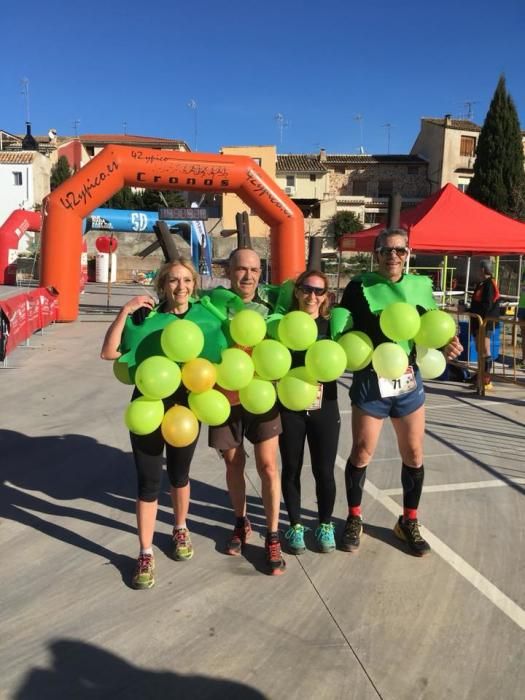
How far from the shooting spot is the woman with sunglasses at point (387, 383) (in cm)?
291

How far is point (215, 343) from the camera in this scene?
2736 mm

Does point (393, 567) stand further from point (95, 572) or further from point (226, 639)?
point (95, 572)

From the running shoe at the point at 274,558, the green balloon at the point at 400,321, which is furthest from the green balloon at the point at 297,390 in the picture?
the running shoe at the point at 274,558

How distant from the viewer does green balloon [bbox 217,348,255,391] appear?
2666mm

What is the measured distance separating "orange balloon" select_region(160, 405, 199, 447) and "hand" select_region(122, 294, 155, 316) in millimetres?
526

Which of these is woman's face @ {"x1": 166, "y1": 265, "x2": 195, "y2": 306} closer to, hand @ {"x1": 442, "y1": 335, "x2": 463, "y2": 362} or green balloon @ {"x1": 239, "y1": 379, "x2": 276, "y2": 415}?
green balloon @ {"x1": 239, "y1": 379, "x2": 276, "y2": 415}

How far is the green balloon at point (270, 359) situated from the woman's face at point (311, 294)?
11.3 inches

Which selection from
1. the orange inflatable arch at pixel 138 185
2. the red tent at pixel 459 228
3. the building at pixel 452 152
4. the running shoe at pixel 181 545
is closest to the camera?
the running shoe at pixel 181 545

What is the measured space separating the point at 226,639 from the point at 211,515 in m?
1.22

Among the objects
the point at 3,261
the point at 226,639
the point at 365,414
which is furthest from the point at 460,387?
the point at 3,261

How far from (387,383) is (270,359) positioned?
2.20 feet

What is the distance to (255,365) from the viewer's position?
2.79 meters

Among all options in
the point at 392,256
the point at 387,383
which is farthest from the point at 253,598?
the point at 392,256

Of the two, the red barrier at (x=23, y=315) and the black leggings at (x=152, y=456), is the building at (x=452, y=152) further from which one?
the black leggings at (x=152, y=456)
